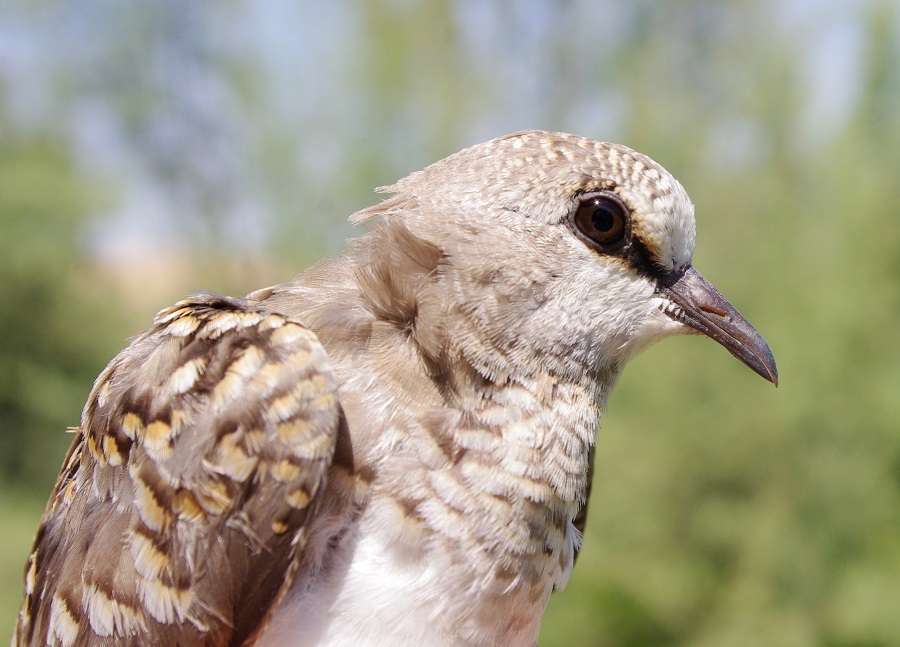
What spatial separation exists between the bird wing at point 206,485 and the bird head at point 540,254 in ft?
0.99

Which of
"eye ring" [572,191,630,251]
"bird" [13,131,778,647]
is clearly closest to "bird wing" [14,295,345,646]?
"bird" [13,131,778,647]

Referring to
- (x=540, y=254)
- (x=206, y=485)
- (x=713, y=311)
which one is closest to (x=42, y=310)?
(x=206, y=485)

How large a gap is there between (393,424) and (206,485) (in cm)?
38

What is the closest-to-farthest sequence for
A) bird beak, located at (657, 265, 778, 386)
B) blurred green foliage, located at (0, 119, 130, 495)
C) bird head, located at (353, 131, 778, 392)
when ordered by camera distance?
bird head, located at (353, 131, 778, 392) → bird beak, located at (657, 265, 778, 386) → blurred green foliage, located at (0, 119, 130, 495)

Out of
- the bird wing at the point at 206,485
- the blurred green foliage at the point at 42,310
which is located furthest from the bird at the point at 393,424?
the blurred green foliage at the point at 42,310

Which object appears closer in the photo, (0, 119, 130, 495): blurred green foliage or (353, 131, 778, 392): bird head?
(353, 131, 778, 392): bird head

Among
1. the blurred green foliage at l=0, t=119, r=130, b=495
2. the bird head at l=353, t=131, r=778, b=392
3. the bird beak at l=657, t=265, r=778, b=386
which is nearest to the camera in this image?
the bird head at l=353, t=131, r=778, b=392

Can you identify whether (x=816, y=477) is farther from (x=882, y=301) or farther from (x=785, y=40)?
(x=785, y=40)

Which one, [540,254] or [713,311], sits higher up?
[713,311]

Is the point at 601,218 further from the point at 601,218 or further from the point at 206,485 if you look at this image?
the point at 206,485

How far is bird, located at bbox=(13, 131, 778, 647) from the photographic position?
1.48 meters

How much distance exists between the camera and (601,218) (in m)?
1.70

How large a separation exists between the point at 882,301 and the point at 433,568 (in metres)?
6.98

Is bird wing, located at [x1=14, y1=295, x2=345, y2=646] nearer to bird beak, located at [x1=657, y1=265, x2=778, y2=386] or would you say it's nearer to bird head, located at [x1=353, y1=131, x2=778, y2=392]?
bird head, located at [x1=353, y1=131, x2=778, y2=392]
